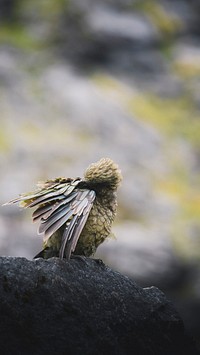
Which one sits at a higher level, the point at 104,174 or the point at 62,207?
the point at 104,174

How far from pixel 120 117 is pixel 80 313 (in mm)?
27739

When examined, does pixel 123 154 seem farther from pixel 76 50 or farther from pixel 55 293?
pixel 55 293

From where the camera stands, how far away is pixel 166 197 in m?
31.0

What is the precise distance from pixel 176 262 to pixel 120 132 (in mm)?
8432

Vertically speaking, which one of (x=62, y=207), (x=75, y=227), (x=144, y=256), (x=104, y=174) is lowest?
(x=75, y=227)

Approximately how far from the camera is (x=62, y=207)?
861 cm

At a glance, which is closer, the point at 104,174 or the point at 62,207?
the point at 62,207

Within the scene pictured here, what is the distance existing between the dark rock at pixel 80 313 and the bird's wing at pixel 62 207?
291 mm

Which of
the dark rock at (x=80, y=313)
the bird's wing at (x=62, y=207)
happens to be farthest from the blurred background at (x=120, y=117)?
the bird's wing at (x=62, y=207)

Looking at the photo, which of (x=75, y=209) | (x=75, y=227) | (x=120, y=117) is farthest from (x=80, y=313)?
(x=120, y=117)

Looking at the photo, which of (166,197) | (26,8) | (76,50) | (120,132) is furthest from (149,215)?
(26,8)

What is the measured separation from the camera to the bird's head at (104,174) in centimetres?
929

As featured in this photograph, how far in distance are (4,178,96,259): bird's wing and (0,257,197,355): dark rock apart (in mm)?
291

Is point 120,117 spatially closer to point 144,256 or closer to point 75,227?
point 144,256
